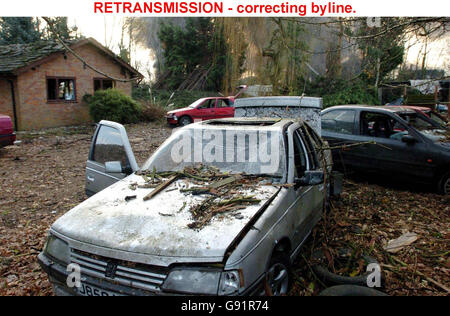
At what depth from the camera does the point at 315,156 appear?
427cm

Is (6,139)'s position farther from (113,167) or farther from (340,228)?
(340,228)

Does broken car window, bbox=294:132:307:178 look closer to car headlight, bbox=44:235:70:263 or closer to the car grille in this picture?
the car grille

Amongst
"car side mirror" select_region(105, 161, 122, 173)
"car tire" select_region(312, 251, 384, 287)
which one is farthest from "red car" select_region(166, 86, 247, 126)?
"car tire" select_region(312, 251, 384, 287)

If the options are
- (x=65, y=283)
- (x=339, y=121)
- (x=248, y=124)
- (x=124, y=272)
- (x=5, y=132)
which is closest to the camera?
(x=124, y=272)

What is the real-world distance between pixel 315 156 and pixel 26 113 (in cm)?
1530

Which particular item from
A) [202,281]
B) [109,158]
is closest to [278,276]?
[202,281]

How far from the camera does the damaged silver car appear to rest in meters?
2.27

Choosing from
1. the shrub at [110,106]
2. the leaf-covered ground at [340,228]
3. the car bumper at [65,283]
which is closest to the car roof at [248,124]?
the leaf-covered ground at [340,228]

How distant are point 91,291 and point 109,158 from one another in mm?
2251

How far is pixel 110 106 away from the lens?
1648 cm

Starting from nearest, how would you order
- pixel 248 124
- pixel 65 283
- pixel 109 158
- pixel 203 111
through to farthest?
1. pixel 65 283
2. pixel 248 124
3. pixel 109 158
4. pixel 203 111

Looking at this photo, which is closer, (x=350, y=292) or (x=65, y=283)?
(x=65, y=283)

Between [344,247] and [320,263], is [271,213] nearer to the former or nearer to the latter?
[320,263]

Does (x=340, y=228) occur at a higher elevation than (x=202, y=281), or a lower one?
lower
